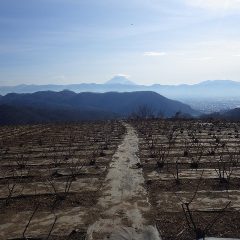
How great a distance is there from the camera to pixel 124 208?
29.8 feet

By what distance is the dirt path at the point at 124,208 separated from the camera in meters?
7.55

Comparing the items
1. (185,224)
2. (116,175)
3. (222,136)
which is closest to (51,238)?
(185,224)

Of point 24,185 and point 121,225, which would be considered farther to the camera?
point 24,185

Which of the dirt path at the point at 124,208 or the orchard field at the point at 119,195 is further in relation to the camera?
the orchard field at the point at 119,195

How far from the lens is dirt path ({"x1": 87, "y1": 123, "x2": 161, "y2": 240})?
7.55 meters

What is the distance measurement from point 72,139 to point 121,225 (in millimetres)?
14690

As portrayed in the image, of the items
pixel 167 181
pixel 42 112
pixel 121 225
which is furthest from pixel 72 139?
pixel 42 112

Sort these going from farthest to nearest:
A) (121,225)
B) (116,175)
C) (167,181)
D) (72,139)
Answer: (72,139), (116,175), (167,181), (121,225)

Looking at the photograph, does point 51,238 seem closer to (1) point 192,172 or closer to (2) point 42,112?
(1) point 192,172

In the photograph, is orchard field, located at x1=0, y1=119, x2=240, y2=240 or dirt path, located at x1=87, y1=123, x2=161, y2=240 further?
orchard field, located at x1=0, y1=119, x2=240, y2=240

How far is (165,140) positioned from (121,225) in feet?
43.3

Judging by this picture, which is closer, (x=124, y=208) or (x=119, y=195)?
(x=124, y=208)

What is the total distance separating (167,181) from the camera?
11.5 metres

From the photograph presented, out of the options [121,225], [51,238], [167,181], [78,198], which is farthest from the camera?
[167,181]
